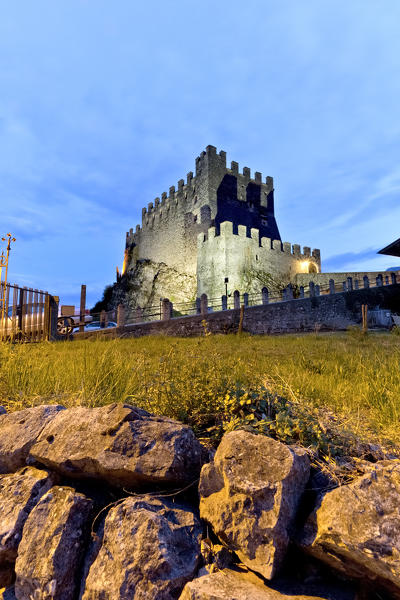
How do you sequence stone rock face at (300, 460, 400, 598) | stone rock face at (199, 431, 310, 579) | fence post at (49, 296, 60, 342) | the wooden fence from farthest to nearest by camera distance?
fence post at (49, 296, 60, 342) → the wooden fence → stone rock face at (199, 431, 310, 579) → stone rock face at (300, 460, 400, 598)

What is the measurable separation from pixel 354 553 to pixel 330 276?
34.5 metres

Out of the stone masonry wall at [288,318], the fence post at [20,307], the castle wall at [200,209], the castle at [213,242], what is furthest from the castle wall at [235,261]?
the fence post at [20,307]

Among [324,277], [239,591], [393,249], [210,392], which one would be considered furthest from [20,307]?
[324,277]

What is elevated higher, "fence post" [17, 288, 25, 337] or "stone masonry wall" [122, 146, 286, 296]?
"stone masonry wall" [122, 146, 286, 296]

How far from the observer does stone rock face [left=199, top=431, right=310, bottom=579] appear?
1.55m

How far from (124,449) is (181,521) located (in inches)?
20.5

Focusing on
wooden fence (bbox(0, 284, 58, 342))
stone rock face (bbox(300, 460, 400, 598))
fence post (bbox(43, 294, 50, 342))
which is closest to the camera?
stone rock face (bbox(300, 460, 400, 598))

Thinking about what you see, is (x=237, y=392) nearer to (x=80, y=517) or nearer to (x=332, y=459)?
(x=332, y=459)

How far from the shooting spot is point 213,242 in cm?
2934

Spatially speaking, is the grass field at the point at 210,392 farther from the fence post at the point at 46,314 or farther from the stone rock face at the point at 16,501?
the fence post at the point at 46,314

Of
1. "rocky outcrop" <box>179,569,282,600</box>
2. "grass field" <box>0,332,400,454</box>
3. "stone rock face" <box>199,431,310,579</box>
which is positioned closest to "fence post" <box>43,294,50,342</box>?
"grass field" <box>0,332,400,454</box>

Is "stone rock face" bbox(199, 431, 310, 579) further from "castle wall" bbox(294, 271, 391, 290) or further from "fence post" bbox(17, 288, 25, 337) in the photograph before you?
"castle wall" bbox(294, 271, 391, 290)

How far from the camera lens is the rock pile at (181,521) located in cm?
145

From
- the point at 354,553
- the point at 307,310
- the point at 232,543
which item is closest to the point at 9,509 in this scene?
the point at 232,543
